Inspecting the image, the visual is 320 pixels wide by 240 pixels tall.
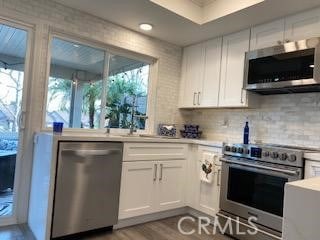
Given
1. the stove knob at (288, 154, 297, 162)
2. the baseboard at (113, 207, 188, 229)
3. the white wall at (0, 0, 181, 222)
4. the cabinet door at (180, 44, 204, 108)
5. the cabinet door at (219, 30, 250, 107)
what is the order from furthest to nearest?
the cabinet door at (180, 44, 204, 108) < the cabinet door at (219, 30, 250, 107) < the baseboard at (113, 207, 188, 229) < the white wall at (0, 0, 181, 222) < the stove knob at (288, 154, 297, 162)

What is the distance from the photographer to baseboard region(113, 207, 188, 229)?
2696 millimetres

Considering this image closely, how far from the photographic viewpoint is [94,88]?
3180 mm

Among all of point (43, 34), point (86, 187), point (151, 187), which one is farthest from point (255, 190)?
point (43, 34)

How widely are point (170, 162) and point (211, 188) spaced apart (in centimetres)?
54

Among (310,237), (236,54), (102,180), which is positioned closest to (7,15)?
(102,180)

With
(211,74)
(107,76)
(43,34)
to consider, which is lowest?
(107,76)

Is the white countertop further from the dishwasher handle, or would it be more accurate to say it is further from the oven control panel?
the oven control panel

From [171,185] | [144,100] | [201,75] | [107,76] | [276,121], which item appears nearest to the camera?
[276,121]

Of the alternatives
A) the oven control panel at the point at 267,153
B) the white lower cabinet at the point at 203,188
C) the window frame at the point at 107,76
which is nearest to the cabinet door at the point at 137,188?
the white lower cabinet at the point at 203,188

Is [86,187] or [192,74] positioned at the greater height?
[192,74]

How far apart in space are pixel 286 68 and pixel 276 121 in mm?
665

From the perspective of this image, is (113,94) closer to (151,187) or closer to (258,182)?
(151,187)

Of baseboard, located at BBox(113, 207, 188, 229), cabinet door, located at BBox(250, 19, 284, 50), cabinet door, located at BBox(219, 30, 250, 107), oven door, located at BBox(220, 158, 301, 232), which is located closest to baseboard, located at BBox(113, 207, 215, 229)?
baseboard, located at BBox(113, 207, 188, 229)

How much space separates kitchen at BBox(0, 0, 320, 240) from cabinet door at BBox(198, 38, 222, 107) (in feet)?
0.04
